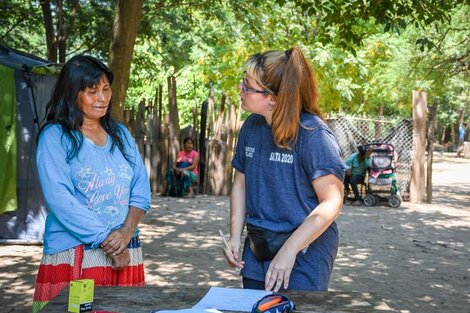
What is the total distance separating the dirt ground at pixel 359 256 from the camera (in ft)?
23.3

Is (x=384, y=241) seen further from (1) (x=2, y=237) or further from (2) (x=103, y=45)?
(2) (x=103, y=45)

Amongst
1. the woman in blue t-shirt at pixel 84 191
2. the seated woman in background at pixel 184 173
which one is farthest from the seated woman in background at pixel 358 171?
the woman in blue t-shirt at pixel 84 191

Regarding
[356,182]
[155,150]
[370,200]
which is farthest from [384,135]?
[155,150]

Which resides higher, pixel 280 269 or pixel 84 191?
pixel 84 191

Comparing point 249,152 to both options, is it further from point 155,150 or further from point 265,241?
point 155,150

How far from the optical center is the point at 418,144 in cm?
1603

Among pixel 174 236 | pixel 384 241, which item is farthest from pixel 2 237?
pixel 384 241

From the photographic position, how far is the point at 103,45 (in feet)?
52.1

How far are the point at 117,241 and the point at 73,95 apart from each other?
0.71 metres

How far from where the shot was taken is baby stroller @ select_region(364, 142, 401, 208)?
15.2 metres

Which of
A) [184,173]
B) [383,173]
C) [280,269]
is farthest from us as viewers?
[184,173]

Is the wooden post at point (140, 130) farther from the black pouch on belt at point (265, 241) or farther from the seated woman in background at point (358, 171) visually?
the black pouch on belt at point (265, 241)

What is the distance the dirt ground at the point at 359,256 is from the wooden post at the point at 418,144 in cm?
165

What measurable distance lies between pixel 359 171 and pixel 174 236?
6518mm
